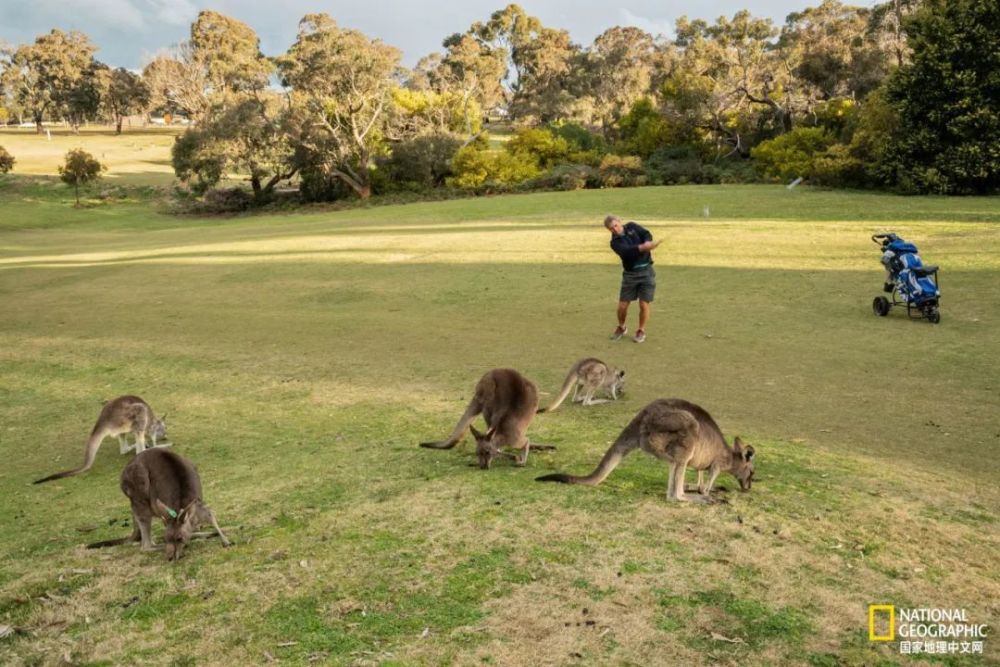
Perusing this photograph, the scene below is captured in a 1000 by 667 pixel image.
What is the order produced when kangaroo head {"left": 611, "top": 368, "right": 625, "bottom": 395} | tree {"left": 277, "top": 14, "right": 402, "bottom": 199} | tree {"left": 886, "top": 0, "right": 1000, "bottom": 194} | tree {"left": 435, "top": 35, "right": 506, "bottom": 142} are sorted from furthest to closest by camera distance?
1. tree {"left": 435, "top": 35, "right": 506, "bottom": 142}
2. tree {"left": 277, "top": 14, "right": 402, "bottom": 199}
3. tree {"left": 886, "top": 0, "right": 1000, "bottom": 194}
4. kangaroo head {"left": 611, "top": 368, "right": 625, "bottom": 395}

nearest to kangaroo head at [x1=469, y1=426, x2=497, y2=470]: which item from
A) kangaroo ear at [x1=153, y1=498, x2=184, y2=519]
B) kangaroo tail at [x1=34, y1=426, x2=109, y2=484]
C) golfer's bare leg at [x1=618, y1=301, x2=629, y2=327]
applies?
kangaroo ear at [x1=153, y1=498, x2=184, y2=519]

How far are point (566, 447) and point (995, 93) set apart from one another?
28141 millimetres

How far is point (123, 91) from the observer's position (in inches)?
3403

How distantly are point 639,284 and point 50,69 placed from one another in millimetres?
99445

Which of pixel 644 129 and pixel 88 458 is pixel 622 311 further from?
pixel 644 129

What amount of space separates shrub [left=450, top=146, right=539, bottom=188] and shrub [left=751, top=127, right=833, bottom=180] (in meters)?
14.3

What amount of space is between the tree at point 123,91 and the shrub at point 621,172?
61099 millimetres

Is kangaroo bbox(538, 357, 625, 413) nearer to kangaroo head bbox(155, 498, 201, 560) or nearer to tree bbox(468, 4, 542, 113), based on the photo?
kangaroo head bbox(155, 498, 201, 560)

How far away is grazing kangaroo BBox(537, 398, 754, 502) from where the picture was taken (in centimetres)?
565

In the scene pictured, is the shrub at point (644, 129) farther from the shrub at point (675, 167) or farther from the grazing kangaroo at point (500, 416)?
the grazing kangaroo at point (500, 416)

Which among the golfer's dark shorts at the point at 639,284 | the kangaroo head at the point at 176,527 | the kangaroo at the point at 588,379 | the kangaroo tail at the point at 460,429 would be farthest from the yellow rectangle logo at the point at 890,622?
the golfer's dark shorts at the point at 639,284

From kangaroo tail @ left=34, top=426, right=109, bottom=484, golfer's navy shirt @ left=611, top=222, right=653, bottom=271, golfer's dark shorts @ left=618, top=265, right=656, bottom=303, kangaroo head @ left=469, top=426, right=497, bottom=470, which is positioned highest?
golfer's navy shirt @ left=611, top=222, right=653, bottom=271

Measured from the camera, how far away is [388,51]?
169 feet

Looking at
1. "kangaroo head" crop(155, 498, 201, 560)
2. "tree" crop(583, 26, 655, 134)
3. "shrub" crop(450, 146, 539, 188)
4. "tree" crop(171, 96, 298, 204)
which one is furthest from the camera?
"tree" crop(583, 26, 655, 134)
